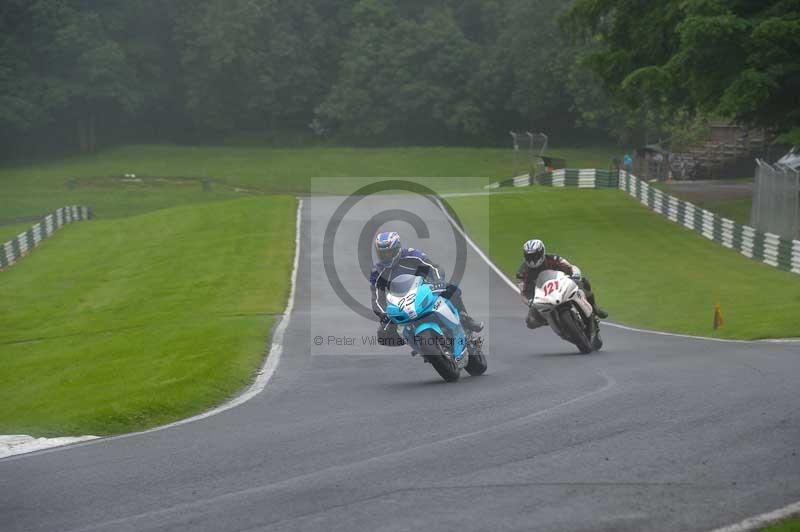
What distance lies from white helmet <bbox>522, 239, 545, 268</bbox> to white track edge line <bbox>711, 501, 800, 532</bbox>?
29.4ft

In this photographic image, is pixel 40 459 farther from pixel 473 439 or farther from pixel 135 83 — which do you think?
pixel 135 83

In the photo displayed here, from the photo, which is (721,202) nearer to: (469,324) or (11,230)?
(11,230)

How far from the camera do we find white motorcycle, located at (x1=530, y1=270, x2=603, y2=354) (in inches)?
592

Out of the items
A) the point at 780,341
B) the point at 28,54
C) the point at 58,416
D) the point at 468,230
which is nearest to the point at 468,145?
the point at 28,54

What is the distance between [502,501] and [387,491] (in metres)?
0.84

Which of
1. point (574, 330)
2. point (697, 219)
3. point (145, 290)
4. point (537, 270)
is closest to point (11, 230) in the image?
point (145, 290)

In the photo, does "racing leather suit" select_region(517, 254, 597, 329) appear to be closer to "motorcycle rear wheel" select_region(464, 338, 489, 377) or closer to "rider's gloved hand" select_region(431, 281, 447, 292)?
"motorcycle rear wheel" select_region(464, 338, 489, 377)

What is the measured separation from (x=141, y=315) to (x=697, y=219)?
21.6 m

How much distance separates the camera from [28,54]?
92.3 metres

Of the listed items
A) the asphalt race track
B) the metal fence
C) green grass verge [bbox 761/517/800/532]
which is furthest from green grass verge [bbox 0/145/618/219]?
green grass verge [bbox 761/517/800/532]

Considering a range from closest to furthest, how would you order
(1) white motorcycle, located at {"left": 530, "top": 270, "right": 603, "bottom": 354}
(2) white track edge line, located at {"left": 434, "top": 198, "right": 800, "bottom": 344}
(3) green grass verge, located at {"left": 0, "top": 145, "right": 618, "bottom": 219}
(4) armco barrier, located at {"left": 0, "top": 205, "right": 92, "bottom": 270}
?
(1) white motorcycle, located at {"left": 530, "top": 270, "right": 603, "bottom": 354} < (2) white track edge line, located at {"left": 434, "top": 198, "right": 800, "bottom": 344} < (4) armco barrier, located at {"left": 0, "top": 205, "right": 92, "bottom": 270} < (3) green grass verge, located at {"left": 0, "top": 145, "right": 618, "bottom": 219}

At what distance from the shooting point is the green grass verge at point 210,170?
70.7 meters

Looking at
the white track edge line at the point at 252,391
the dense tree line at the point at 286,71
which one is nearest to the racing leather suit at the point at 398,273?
the white track edge line at the point at 252,391

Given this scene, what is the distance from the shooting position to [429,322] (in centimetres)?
1245
